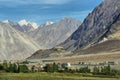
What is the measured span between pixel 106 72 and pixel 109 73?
16.7 feet

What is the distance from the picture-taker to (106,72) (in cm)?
19712

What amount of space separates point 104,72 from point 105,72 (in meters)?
1.31

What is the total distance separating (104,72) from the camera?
650 ft

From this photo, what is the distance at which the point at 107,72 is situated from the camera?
19600 centimetres

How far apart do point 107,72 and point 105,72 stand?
135cm

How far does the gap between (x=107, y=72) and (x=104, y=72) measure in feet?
8.50

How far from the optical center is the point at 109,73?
192 metres

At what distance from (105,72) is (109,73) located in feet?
16.7

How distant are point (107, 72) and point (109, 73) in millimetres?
3914

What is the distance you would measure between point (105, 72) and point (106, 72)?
0.54 metres
